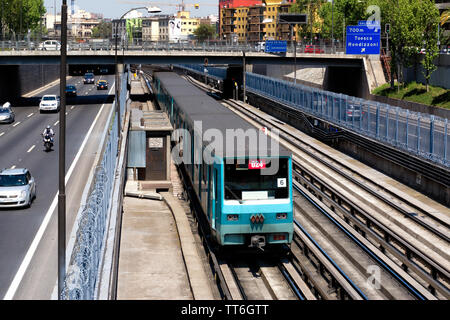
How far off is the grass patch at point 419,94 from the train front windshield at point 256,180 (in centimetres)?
4086

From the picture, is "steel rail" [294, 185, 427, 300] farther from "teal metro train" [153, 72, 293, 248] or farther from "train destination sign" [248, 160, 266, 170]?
"train destination sign" [248, 160, 266, 170]

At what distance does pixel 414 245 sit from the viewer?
21.8 meters

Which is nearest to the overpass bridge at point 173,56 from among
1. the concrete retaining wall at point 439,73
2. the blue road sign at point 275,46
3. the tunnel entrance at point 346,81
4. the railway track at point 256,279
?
the blue road sign at point 275,46

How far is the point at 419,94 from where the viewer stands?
6475 centimetres

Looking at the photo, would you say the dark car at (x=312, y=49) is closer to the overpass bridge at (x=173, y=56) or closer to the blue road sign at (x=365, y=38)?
the overpass bridge at (x=173, y=56)

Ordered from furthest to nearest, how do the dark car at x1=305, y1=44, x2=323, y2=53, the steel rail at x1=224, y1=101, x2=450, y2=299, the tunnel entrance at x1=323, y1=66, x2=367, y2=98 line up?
the dark car at x1=305, y1=44, x2=323, y2=53, the tunnel entrance at x1=323, y1=66, x2=367, y2=98, the steel rail at x1=224, y1=101, x2=450, y2=299

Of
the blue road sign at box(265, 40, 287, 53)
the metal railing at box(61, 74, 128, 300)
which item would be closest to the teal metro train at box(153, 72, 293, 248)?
the metal railing at box(61, 74, 128, 300)

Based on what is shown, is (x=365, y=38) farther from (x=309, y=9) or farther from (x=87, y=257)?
(x=309, y=9)

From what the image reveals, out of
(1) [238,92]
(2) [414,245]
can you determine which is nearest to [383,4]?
(1) [238,92]

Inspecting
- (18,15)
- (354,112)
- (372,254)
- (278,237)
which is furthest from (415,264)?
(18,15)

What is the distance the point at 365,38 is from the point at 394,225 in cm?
4117

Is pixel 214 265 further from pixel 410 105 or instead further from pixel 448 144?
pixel 410 105

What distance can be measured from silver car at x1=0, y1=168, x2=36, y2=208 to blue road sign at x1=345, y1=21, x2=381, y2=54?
1626 inches

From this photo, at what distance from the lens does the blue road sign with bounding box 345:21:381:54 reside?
2491 inches
